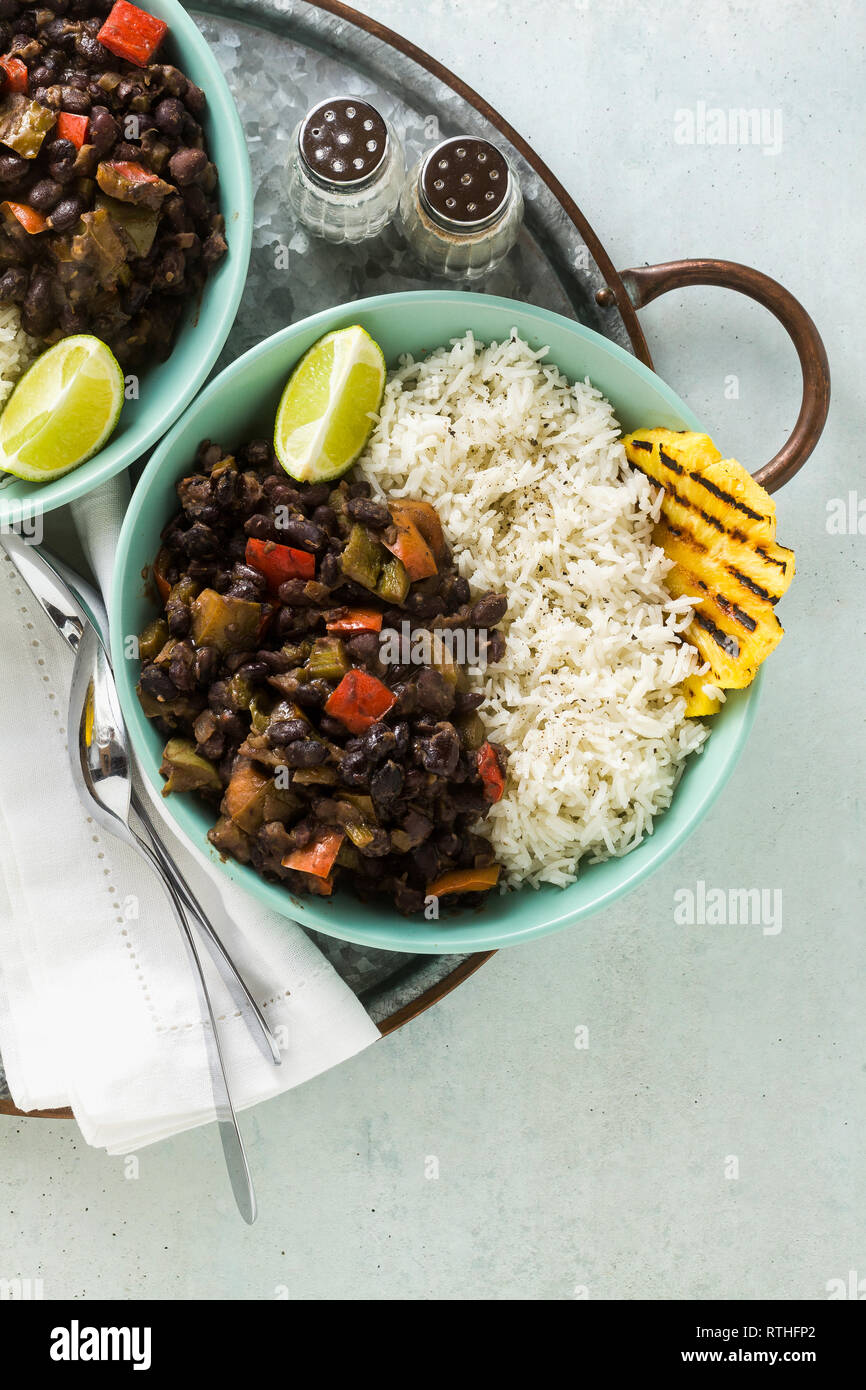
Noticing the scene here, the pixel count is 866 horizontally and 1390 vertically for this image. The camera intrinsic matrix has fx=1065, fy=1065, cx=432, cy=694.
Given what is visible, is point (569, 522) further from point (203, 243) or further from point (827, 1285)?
point (827, 1285)

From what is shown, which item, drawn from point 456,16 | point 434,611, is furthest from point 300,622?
point 456,16

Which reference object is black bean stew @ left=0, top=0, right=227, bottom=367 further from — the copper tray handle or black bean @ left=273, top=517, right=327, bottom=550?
the copper tray handle

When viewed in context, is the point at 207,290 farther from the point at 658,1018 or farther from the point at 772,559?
the point at 658,1018

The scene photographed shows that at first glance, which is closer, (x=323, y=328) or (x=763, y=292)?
(x=323, y=328)

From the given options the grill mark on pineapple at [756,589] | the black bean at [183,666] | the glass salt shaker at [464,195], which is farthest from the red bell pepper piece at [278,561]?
the grill mark on pineapple at [756,589]

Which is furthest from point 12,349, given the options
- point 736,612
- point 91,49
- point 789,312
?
point 789,312
